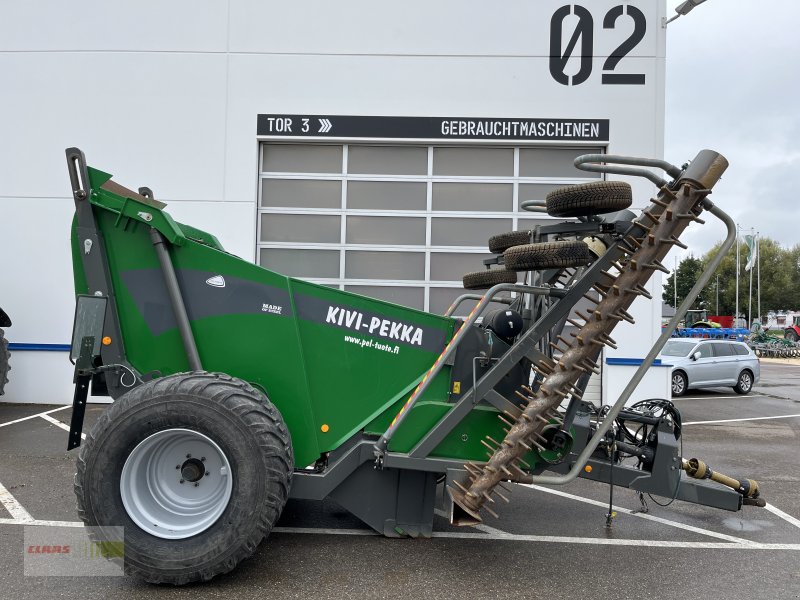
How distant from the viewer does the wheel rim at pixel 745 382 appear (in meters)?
15.0

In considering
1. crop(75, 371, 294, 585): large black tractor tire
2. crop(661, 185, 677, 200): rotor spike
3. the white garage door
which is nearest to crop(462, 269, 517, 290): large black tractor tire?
crop(661, 185, 677, 200): rotor spike

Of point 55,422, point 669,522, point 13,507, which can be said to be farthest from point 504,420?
point 55,422

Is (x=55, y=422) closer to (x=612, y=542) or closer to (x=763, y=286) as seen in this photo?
(x=612, y=542)

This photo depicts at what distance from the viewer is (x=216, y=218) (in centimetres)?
926

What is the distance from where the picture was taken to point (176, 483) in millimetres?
3609

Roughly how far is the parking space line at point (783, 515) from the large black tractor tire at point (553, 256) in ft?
10.0

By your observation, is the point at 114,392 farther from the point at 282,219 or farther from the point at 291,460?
the point at 282,219

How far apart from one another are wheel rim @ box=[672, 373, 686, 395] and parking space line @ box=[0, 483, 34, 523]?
1330cm

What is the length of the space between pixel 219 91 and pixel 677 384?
11659 millimetres

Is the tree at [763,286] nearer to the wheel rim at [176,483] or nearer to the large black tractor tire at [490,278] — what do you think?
the large black tractor tire at [490,278]

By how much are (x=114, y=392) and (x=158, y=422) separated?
678mm

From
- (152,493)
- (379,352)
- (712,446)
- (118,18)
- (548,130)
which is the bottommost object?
(712,446)

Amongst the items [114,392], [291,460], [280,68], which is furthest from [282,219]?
[291,460]

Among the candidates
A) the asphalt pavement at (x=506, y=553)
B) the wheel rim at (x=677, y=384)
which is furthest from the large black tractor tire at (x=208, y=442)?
the wheel rim at (x=677, y=384)
